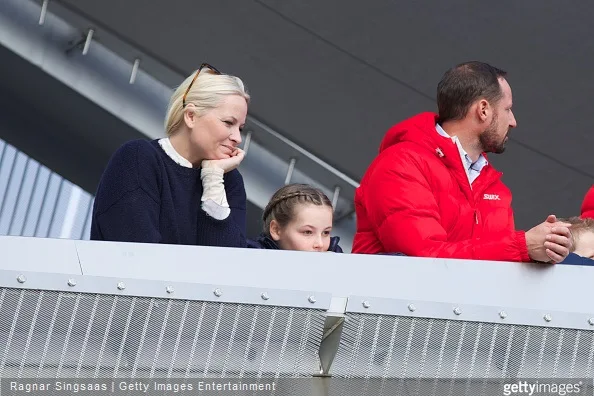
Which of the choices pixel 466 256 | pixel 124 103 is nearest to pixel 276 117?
pixel 124 103

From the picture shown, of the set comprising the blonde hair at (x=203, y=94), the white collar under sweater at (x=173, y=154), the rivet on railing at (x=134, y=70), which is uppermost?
the rivet on railing at (x=134, y=70)

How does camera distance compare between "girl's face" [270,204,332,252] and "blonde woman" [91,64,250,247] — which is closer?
"blonde woman" [91,64,250,247]

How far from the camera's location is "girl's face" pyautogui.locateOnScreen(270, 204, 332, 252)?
5.34 m

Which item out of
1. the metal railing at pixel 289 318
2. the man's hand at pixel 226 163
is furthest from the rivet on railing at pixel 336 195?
the metal railing at pixel 289 318

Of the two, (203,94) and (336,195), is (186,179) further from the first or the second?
(336,195)

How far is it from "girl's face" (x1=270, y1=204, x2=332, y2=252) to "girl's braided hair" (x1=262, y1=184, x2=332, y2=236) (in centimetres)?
2

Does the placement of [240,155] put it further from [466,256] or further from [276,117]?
[276,117]

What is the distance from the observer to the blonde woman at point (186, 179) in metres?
4.61

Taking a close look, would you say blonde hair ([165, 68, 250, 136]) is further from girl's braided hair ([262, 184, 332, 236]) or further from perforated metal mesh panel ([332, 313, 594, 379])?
perforated metal mesh panel ([332, 313, 594, 379])

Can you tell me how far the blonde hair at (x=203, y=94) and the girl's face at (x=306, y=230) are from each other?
0.65m

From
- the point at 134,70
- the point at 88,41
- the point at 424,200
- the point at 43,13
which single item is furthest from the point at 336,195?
the point at 424,200

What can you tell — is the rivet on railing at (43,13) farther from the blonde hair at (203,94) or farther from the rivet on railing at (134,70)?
the blonde hair at (203,94)

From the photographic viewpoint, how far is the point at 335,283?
4055 millimetres

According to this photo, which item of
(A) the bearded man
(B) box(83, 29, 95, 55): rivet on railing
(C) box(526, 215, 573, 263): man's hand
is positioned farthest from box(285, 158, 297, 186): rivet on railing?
(C) box(526, 215, 573, 263): man's hand
